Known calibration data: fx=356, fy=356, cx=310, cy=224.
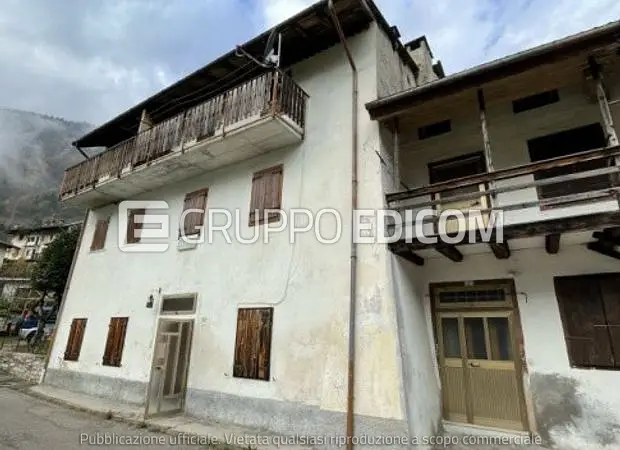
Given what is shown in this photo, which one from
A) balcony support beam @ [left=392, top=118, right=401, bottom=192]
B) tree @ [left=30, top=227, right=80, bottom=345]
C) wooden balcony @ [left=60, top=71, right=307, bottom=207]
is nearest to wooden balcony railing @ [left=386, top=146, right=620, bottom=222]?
balcony support beam @ [left=392, top=118, right=401, bottom=192]

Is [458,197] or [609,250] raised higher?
[458,197]

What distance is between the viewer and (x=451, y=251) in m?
7.14

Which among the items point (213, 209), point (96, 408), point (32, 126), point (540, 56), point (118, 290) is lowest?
point (96, 408)

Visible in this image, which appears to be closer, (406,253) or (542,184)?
(542,184)

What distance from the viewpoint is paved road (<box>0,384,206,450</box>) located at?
6.72 metres

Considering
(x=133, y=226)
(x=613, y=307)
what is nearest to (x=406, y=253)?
(x=613, y=307)

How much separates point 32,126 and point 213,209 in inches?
5660

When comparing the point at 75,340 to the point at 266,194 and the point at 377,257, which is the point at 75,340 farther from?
the point at 377,257

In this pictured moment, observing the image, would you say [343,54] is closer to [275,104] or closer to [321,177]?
[275,104]

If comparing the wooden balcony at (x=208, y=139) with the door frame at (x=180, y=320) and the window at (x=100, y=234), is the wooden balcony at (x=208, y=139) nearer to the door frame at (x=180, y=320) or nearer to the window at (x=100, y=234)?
the window at (x=100, y=234)

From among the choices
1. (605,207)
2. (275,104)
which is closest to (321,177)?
(275,104)

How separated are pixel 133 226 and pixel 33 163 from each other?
11086 centimetres

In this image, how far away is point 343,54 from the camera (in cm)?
957

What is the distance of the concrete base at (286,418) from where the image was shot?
607cm
